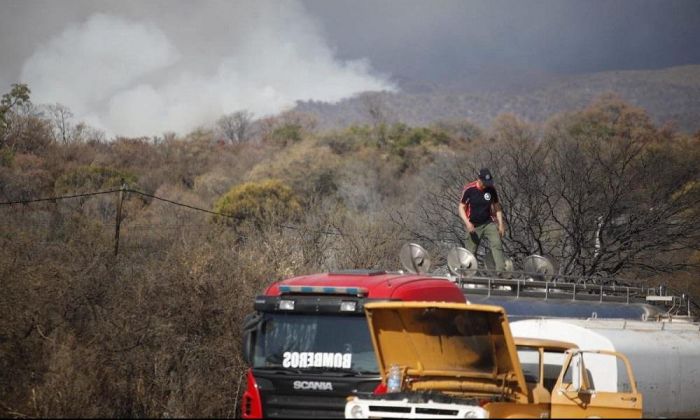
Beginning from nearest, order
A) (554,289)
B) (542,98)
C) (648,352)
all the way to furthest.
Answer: (648,352) < (554,289) < (542,98)

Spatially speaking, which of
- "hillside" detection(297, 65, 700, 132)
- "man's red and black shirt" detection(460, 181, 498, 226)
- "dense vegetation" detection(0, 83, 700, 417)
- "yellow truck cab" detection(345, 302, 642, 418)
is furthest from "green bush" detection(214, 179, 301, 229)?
"hillside" detection(297, 65, 700, 132)

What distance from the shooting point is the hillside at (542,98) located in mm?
138750

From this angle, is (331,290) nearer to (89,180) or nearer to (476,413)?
(476,413)

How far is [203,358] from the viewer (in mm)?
17172

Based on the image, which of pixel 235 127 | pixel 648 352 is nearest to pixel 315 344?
pixel 648 352

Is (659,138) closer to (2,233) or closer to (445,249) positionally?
(445,249)

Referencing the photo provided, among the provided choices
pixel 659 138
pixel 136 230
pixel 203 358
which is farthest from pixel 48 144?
pixel 203 358

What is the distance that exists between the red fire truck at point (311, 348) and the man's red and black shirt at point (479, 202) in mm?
5529

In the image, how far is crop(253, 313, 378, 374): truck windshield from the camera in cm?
1205

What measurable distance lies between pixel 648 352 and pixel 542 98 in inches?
5392

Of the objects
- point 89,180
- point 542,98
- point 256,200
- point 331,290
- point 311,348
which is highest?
point 542,98

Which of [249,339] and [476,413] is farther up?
[249,339]

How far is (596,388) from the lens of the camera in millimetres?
13477

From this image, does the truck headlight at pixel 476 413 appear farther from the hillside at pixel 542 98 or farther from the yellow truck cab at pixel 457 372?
the hillside at pixel 542 98
